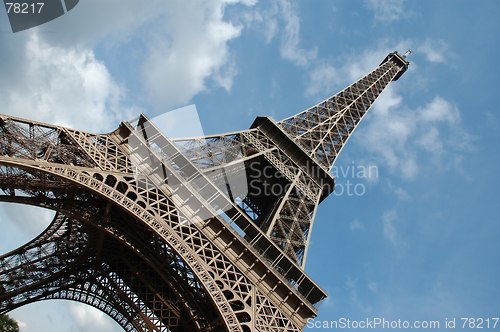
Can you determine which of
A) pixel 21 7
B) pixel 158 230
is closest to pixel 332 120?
pixel 158 230

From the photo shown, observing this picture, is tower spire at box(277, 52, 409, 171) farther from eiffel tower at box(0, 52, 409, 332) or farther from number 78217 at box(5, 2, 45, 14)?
number 78217 at box(5, 2, 45, 14)

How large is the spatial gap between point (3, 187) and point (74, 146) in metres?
3.14

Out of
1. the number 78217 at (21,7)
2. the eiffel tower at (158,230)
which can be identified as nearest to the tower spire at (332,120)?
the eiffel tower at (158,230)

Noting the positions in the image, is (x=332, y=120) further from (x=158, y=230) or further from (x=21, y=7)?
(x=21, y=7)

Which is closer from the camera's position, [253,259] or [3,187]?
[3,187]

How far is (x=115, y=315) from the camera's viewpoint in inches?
860

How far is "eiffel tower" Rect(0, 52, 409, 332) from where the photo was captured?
14227 millimetres

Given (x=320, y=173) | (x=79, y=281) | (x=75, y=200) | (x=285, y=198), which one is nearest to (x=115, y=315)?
(x=79, y=281)

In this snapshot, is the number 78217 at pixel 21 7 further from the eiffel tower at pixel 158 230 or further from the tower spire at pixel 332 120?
the tower spire at pixel 332 120

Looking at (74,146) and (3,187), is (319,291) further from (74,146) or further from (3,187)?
(3,187)

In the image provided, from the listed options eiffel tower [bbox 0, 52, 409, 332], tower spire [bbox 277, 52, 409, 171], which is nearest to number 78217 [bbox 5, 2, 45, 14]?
eiffel tower [bbox 0, 52, 409, 332]

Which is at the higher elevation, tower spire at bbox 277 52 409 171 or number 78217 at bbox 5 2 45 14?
tower spire at bbox 277 52 409 171

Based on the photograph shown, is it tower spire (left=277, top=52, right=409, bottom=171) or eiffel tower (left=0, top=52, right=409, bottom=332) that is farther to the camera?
tower spire (left=277, top=52, right=409, bottom=171)

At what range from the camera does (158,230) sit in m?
14.3
